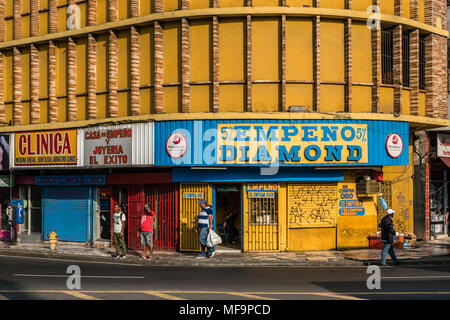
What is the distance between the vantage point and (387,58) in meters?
22.5

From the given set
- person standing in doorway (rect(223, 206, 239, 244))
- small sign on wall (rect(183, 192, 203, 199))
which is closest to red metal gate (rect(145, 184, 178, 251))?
small sign on wall (rect(183, 192, 203, 199))

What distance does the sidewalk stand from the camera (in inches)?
713

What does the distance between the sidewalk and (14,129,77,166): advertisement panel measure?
391 centimetres

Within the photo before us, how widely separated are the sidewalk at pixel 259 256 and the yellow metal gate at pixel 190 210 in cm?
43

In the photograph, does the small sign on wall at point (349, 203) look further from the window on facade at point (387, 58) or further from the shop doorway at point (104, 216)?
the shop doorway at point (104, 216)

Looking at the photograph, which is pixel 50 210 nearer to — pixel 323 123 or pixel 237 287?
pixel 323 123

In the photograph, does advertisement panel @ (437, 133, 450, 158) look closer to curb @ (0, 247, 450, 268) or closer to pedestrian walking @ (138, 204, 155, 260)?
curb @ (0, 247, 450, 268)

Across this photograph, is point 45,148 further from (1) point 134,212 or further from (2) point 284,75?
(2) point 284,75

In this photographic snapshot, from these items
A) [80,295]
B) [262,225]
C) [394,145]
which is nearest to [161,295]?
[80,295]

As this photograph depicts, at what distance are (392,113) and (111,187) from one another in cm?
1163

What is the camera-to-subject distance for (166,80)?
22.0 meters

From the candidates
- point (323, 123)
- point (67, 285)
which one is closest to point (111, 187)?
point (323, 123)

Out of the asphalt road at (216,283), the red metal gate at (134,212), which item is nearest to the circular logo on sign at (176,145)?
the red metal gate at (134,212)

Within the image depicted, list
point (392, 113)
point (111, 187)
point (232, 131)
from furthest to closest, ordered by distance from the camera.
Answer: point (111, 187), point (392, 113), point (232, 131)
